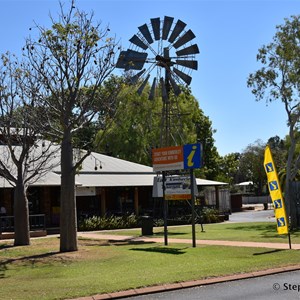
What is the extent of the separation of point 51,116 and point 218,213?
2025 centimetres

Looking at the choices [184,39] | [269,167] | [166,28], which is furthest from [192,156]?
[166,28]

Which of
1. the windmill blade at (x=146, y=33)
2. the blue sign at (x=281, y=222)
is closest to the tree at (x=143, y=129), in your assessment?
the windmill blade at (x=146, y=33)

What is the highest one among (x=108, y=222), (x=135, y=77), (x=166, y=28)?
(x=166, y=28)

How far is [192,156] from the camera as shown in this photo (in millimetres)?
17781

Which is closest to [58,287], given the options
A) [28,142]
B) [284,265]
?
[284,265]

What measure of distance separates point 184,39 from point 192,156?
30.8 ft

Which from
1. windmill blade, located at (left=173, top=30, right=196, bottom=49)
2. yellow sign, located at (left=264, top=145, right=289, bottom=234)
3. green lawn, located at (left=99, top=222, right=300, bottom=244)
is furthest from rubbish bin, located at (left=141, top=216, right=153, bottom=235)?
yellow sign, located at (left=264, top=145, right=289, bottom=234)

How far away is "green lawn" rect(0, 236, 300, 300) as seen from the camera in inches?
406

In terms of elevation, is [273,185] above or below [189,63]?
below

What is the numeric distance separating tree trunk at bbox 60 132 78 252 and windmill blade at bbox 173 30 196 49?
10188mm

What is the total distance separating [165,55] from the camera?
86.1 ft

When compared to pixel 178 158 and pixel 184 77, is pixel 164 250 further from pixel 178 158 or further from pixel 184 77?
pixel 184 77

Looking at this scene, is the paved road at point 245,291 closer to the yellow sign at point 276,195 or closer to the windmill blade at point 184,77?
the yellow sign at point 276,195

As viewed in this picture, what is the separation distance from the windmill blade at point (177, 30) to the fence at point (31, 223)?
35.7 ft
